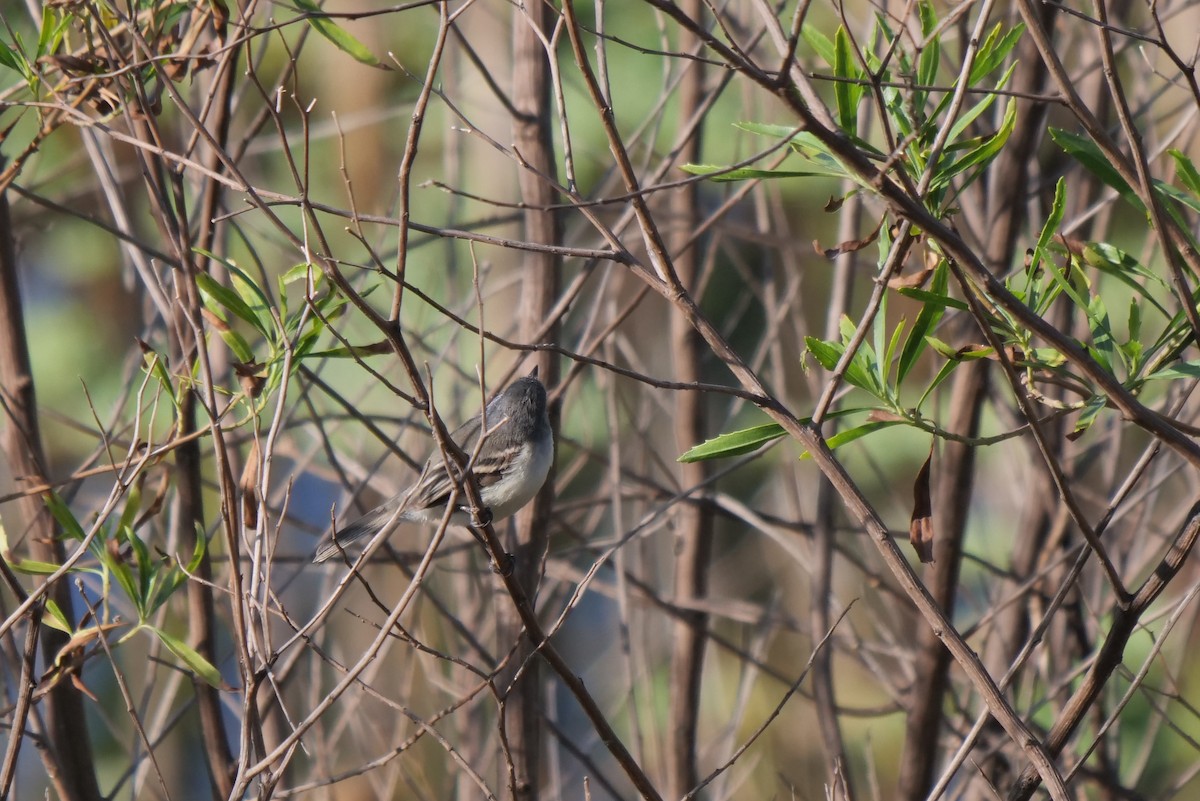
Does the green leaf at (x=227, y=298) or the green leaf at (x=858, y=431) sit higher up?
the green leaf at (x=227, y=298)

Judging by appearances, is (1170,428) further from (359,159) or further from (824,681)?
(359,159)

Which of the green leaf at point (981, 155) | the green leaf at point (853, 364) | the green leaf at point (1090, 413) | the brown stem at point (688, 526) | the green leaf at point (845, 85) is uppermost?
the green leaf at point (845, 85)

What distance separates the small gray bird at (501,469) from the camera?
3.62 meters

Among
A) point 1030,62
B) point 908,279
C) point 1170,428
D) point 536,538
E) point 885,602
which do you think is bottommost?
point 885,602

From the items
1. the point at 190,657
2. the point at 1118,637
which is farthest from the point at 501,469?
the point at 1118,637

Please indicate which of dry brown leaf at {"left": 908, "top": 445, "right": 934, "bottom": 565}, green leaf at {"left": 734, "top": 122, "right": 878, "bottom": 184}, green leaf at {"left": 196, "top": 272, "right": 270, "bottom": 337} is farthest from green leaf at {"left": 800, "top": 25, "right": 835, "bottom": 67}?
green leaf at {"left": 196, "top": 272, "right": 270, "bottom": 337}

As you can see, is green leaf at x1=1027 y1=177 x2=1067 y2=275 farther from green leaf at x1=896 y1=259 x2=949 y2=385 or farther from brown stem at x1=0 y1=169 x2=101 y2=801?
brown stem at x1=0 y1=169 x2=101 y2=801

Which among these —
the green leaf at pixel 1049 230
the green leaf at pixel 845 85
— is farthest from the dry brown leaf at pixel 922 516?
the green leaf at pixel 845 85

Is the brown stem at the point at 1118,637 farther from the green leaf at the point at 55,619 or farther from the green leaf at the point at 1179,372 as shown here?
the green leaf at the point at 55,619

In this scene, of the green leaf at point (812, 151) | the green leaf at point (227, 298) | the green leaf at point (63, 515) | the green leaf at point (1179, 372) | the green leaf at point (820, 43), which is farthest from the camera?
the green leaf at point (63, 515)

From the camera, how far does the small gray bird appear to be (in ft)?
11.9

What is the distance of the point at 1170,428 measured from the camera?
1766 millimetres

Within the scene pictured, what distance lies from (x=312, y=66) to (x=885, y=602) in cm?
1049

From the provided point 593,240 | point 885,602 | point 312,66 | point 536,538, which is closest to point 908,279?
point 536,538
